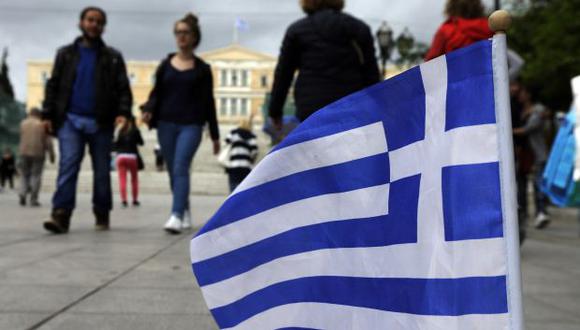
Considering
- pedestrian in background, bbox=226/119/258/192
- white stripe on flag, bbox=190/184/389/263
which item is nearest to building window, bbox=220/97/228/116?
pedestrian in background, bbox=226/119/258/192

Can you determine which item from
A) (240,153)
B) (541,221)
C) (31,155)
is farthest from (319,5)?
(31,155)

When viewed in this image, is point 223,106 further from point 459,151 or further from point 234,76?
point 459,151

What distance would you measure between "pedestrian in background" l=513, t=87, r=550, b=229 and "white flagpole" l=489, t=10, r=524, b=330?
256 inches

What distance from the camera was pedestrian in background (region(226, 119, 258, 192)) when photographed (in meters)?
8.20

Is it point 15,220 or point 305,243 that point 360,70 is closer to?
point 305,243

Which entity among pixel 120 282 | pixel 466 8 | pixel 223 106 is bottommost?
pixel 223 106

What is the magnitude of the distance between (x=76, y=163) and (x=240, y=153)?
3054 mm

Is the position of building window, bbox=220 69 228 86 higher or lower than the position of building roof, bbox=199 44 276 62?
lower

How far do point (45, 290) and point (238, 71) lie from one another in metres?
96.4

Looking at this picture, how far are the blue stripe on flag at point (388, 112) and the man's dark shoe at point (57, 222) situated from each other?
419 centimetres

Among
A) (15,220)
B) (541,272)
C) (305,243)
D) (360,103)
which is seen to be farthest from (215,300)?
(15,220)

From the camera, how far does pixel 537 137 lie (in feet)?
28.2

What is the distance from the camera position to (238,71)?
98.4m

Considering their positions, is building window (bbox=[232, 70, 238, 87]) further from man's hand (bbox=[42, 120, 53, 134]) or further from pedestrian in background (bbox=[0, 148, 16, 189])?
man's hand (bbox=[42, 120, 53, 134])
